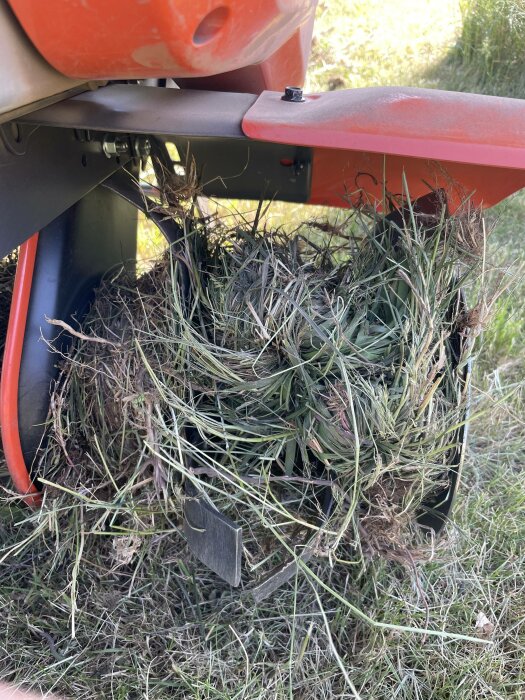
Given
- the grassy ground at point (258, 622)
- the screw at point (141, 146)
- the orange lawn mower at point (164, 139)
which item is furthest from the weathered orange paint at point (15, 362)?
the screw at point (141, 146)

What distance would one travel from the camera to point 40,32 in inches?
30.0

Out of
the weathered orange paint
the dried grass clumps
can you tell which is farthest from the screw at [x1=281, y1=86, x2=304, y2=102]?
the weathered orange paint

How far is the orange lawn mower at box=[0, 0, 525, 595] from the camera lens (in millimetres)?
768

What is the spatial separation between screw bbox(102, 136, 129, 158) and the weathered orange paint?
23cm

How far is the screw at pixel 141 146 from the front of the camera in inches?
47.9

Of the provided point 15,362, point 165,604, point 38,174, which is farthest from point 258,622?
point 38,174

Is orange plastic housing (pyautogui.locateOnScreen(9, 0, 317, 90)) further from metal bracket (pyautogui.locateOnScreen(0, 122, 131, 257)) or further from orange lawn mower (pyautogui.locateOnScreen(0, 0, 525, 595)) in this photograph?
metal bracket (pyautogui.locateOnScreen(0, 122, 131, 257))

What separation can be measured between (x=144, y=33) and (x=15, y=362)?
725 mm

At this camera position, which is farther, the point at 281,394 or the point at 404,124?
the point at 281,394

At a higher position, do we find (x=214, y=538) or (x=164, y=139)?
(x=164, y=139)

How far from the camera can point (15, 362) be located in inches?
48.1

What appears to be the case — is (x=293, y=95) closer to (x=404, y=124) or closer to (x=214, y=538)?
(x=404, y=124)

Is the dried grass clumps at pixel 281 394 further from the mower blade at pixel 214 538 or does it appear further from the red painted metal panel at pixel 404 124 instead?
the red painted metal panel at pixel 404 124

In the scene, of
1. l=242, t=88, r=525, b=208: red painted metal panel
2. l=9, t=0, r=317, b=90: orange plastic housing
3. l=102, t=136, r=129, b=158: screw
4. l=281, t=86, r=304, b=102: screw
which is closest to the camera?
l=9, t=0, r=317, b=90: orange plastic housing
